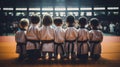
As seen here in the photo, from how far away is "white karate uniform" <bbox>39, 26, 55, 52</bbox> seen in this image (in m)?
5.29

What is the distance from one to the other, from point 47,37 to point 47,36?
26 mm

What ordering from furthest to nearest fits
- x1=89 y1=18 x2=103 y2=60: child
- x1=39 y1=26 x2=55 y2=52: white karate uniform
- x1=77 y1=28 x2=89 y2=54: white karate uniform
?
1. x1=89 y1=18 x2=103 y2=60: child
2. x1=77 y1=28 x2=89 y2=54: white karate uniform
3. x1=39 y1=26 x2=55 y2=52: white karate uniform

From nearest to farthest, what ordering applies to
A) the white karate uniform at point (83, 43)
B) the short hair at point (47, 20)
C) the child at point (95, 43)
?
the short hair at point (47, 20) < the white karate uniform at point (83, 43) < the child at point (95, 43)

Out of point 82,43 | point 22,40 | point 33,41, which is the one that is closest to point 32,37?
point 33,41

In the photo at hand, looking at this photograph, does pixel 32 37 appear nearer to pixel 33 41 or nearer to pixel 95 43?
pixel 33 41

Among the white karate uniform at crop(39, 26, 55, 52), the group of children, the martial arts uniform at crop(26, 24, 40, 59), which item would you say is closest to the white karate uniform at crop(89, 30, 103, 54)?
the group of children

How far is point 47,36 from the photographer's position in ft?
17.5

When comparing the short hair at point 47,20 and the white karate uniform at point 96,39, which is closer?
the short hair at point 47,20

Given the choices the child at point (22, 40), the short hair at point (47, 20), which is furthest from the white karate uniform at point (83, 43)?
the child at point (22, 40)

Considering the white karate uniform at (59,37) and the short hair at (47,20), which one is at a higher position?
the short hair at (47,20)

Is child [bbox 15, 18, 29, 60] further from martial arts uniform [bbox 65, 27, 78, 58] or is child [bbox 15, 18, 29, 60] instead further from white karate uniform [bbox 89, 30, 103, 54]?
white karate uniform [bbox 89, 30, 103, 54]

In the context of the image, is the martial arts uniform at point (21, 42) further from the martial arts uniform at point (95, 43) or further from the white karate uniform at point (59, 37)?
the martial arts uniform at point (95, 43)

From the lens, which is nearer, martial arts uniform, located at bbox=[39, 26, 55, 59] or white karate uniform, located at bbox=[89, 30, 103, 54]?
martial arts uniform, located at bbox=[39, 26, 55, 59]

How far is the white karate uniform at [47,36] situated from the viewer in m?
5.29
